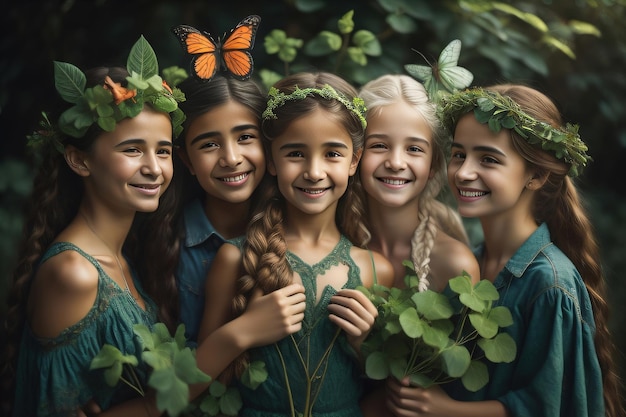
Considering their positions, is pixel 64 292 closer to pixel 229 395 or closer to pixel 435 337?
pixel 229 395

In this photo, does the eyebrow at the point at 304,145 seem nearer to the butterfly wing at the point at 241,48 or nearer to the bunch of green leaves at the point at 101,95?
the butterfly wing at the point at 241,48

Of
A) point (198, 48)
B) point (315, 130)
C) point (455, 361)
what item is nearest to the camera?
point (455, 361)

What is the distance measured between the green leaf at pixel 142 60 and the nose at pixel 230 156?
42 cm

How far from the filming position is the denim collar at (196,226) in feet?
10.3

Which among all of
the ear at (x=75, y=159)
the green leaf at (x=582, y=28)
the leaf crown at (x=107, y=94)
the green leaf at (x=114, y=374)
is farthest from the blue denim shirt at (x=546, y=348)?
the green leaf at (x=582, y=28)

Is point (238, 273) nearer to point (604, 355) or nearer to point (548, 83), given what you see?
point (604, 355)

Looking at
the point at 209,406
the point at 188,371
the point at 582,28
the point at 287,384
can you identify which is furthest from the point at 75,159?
the point at 582,28

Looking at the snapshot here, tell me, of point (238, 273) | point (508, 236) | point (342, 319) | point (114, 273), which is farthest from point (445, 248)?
point (114, 273)

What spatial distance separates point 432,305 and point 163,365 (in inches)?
39.2

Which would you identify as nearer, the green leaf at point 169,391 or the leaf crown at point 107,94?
the green leaf at point 169,391

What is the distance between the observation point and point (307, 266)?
2840 millimetres

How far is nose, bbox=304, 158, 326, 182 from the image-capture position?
2758 mm

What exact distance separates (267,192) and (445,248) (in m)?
0.81

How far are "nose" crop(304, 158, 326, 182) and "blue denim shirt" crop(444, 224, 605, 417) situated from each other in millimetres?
857
